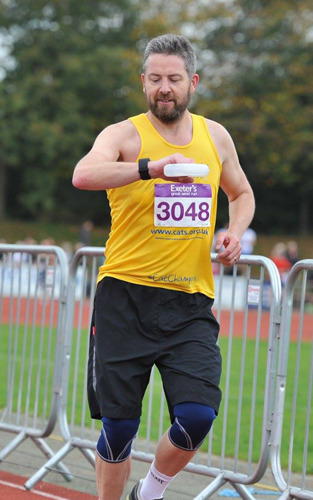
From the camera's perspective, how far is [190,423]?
415cm

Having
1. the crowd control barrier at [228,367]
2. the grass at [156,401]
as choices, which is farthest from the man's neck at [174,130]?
the grass at [156,401]

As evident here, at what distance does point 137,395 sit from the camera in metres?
4.27

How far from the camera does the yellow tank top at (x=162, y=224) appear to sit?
4227 millimetres

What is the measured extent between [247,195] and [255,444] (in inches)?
124

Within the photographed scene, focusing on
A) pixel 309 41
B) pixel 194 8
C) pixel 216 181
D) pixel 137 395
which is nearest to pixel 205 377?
pixel 137 395

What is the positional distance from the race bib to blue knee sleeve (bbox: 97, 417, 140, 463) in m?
0.95

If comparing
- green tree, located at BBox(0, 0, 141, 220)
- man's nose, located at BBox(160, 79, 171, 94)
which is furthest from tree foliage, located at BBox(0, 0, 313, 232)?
man's nose, located at BBox(160, 79, 171, 94)

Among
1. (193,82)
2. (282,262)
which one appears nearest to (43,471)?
(193,82)

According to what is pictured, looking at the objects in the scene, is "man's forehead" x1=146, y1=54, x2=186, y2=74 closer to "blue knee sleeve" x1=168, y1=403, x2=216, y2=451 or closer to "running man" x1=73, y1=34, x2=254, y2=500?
"running man" x1=73, y1=34, x2=254, y2=500

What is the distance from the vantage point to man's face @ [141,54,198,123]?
418 centimetres

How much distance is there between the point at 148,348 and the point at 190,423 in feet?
1.30

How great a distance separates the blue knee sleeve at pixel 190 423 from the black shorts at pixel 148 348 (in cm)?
4

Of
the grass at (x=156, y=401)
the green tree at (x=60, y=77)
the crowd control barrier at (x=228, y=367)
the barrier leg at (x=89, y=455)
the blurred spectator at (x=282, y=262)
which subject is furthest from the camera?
the green tree at (x=60, y=77)

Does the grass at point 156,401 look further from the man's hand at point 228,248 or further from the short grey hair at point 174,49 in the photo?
the short grey hair at point 174,49
